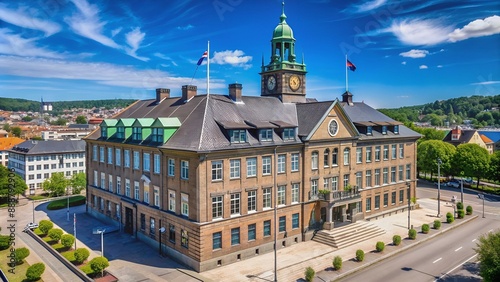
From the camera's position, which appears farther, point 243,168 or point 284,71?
point 284,71

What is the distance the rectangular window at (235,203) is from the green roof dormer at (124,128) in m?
18.1

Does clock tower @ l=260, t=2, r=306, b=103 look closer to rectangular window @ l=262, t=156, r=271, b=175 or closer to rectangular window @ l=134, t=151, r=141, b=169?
rectangular window @ l=262, t=156, r=271, b=175

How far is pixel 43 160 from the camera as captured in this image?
86688 mm

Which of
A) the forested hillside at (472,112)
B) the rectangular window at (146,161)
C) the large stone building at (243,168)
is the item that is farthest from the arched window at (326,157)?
the forested hillside at (472,112)

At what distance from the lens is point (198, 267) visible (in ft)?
113

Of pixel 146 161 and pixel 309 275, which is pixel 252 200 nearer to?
pixel 309 275

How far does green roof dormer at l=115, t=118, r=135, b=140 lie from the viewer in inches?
1837

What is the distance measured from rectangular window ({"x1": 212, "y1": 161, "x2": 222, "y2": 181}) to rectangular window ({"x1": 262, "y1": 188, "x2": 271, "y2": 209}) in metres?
5.97

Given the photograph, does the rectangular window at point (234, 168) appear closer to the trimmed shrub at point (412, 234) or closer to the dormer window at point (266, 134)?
the dormer window at point (266, 134)

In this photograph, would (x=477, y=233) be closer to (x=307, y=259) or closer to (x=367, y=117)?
(x=367, y=117)

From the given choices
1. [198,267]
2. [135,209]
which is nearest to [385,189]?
[198,267]

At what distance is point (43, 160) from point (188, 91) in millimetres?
59039

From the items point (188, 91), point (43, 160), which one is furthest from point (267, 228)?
point (43, 160)

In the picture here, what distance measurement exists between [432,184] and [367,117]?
132 ft
